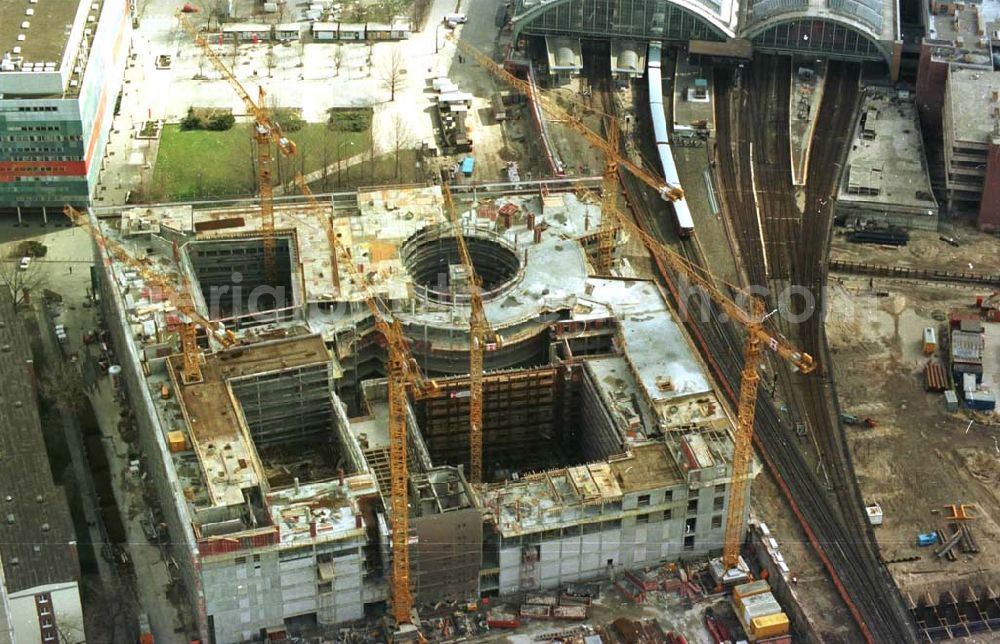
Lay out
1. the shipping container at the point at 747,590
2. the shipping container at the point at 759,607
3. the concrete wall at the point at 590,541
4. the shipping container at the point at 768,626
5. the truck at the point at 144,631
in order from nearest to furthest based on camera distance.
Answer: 1. the shipping container at the point at 768,626
2. the truck at the point at 144,631
3. the shipping container at the point at 759,607
4. the concrete wall at the point at 590,541
5. the shipping container at the point at 747,590

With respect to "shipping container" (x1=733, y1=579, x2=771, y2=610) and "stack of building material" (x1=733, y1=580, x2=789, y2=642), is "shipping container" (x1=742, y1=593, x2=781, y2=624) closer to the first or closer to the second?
"stack of building material" (x1=733, y1=580, x2=789, y2=642)

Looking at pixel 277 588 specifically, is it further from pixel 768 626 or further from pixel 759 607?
pixel 768 626

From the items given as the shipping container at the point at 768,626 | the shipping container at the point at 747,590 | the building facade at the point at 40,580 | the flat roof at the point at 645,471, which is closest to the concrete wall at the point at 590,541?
the flat roof at the point at 645,471

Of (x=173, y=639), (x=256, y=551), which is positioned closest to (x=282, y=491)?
(x=256, y=551)

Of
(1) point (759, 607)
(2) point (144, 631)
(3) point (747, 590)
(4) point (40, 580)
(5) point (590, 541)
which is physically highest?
(4) point (40, 580)

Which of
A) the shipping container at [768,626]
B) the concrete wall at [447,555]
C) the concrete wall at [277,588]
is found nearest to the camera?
the concrete wall at [277,588]

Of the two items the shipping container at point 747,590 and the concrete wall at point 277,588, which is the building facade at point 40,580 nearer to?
the concrete wall at point 277,588

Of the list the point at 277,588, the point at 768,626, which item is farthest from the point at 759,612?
the point at 277,588

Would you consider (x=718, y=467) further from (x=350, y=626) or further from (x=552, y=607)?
(x=350, y=626)

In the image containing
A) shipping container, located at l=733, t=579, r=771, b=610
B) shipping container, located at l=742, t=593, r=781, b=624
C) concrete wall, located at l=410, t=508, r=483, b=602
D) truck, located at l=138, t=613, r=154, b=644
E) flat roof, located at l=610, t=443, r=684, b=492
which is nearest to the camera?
concrete wall, located at l=410, t=508, r=483, b=602

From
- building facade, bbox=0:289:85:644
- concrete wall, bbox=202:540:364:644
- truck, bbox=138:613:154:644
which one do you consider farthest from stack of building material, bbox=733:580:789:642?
building facade, bbox=0:289:85:644
